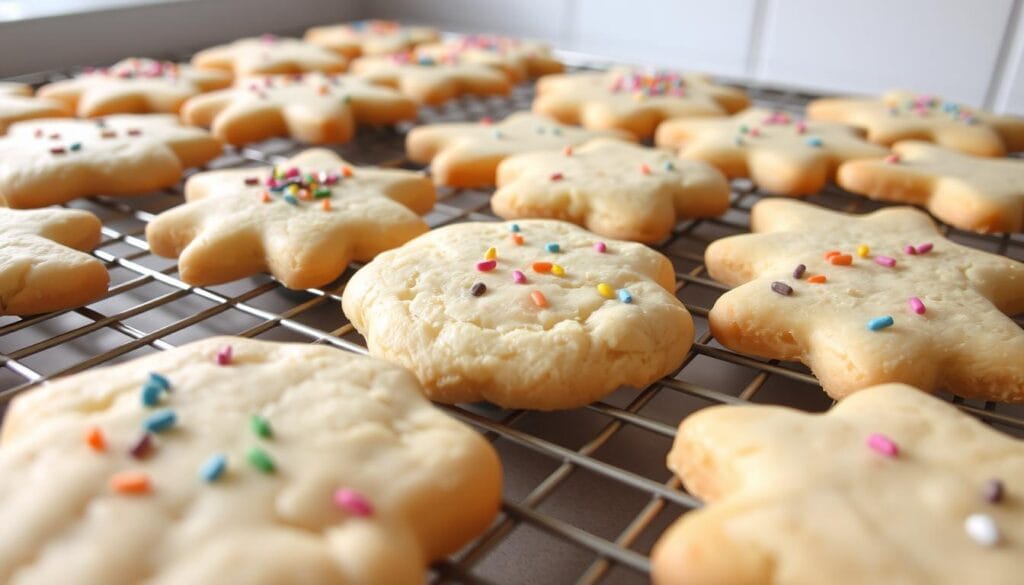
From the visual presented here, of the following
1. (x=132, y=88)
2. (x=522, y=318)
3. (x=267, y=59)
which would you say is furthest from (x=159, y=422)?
(x=267, y=59)

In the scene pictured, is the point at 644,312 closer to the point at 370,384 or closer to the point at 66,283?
the point at 370,384

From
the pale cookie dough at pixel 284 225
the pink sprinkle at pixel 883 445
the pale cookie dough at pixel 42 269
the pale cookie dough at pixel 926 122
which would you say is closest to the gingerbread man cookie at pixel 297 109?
the pale cookie dough at pixel 284 225

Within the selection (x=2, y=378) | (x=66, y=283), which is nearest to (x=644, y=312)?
(x=66, y=283)

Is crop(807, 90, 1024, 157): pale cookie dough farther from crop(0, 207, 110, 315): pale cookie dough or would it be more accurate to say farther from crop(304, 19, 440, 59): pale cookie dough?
crop(0, 207, 110, 315): pale cookie dough

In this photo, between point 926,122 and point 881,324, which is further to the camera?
point 926,122

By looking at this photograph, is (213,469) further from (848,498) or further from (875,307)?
(875,307)

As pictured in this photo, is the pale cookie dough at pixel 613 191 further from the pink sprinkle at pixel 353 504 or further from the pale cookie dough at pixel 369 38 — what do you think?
the pale cookie dough at pixel 369 38
